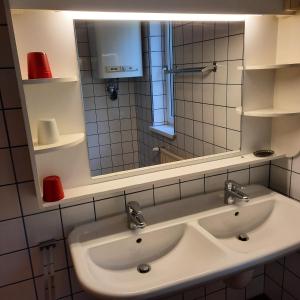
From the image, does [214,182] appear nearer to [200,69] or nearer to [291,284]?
[200,69]

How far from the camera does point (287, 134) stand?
1438mm

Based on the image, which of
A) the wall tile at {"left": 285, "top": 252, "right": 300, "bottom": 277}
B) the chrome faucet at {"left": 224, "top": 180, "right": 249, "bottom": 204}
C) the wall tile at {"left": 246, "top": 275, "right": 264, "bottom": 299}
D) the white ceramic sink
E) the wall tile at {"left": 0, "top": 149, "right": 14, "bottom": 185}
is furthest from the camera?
the wall tile at {"left": 246, "top": 275, "right": 264, "bottom": 299}

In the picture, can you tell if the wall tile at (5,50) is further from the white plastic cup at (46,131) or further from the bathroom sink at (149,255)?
the bathroom sink at (149,255)

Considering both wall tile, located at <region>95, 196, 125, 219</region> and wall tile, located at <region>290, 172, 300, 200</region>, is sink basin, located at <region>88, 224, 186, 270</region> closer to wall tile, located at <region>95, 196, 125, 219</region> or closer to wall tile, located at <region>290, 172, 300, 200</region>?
wall tile, located at <region>95, 196, 125, 219</region>

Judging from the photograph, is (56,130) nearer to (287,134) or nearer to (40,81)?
(40,81)

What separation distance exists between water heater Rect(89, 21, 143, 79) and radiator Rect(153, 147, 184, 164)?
37 cm

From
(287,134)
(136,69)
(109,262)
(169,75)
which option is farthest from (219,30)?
(109,262)

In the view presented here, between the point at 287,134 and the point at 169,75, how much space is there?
2.18 feet

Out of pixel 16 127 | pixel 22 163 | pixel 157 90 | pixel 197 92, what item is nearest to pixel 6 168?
pixel 22 163

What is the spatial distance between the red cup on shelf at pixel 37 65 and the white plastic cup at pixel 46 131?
161 mm

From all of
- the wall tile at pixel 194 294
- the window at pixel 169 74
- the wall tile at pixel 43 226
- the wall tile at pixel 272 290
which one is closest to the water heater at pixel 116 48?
the window at pixel 169 74

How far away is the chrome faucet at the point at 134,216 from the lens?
1.16 meters

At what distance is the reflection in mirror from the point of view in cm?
119

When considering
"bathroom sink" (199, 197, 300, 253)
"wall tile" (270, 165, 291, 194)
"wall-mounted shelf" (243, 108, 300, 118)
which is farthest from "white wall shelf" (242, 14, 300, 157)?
"bathroom sink" (199, 197, 300, 253)
